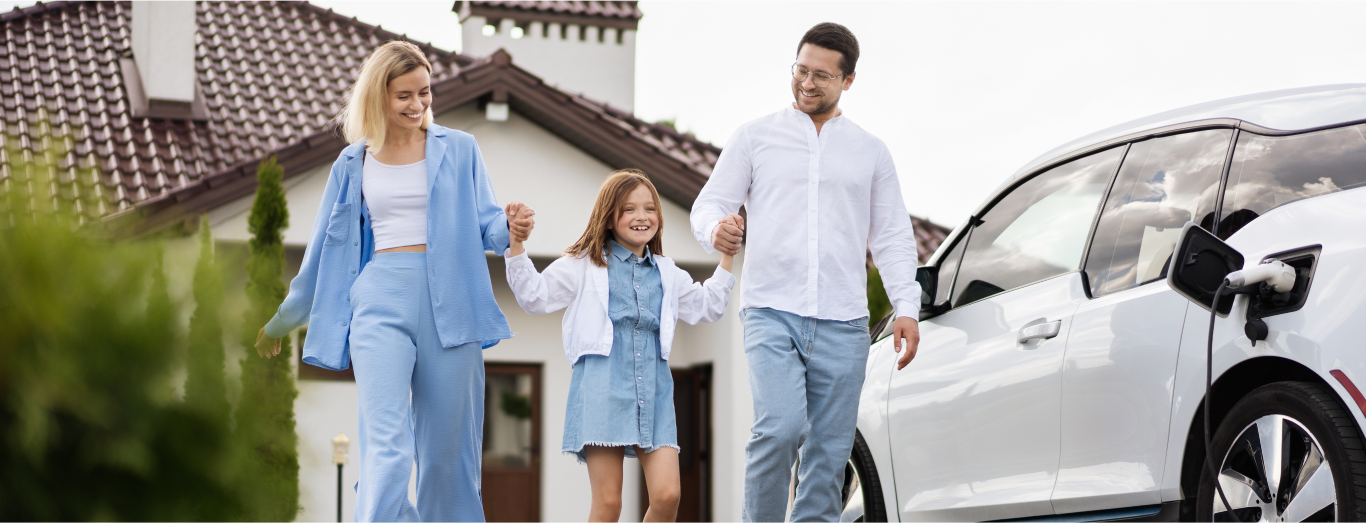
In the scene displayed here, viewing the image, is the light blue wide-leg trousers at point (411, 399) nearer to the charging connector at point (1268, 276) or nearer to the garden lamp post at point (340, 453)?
the charging connector at point (1268, 276)

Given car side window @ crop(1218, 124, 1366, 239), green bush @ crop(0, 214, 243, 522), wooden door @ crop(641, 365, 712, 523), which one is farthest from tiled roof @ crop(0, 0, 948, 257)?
car side window @ crop(1218, 124, 1366, 239)

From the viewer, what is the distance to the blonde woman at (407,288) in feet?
15.1

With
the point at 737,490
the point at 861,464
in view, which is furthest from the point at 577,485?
A: the point at 861,464

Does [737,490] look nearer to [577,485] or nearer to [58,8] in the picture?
[577,485]

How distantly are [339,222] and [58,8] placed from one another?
17.1 metres

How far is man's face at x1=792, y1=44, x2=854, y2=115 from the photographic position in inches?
196

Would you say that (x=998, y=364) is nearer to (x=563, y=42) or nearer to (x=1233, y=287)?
(x=1233, y=287)

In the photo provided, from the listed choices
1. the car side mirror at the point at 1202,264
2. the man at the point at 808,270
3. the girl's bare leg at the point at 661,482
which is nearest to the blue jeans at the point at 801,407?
the man at the point at 808,270

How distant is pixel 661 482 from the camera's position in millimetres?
4949

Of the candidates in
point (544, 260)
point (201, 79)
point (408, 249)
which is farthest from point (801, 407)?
point (201, 79)

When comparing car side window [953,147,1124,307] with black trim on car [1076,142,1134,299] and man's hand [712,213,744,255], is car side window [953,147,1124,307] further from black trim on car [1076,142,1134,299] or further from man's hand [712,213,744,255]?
man's hand [712,213,744,255]

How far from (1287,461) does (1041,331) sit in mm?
1194

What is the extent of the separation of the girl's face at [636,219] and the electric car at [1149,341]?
1.18 m

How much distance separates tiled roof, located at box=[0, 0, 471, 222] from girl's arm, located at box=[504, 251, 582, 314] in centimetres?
970
